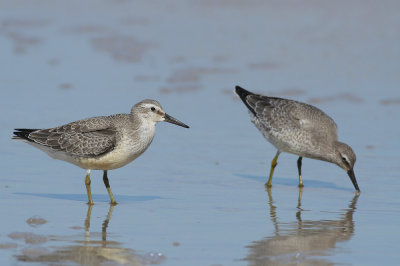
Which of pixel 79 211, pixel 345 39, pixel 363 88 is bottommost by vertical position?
pixel 79 211

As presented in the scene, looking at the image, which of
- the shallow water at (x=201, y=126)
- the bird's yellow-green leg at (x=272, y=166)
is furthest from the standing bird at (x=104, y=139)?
the bird's yellow-green leg at (x=272, y=166)

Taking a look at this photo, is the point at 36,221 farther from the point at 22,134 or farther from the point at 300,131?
the point at 300,131

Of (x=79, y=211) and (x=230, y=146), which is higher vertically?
(x=230, y=146)

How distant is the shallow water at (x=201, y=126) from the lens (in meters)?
9.36

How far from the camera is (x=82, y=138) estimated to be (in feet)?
38.5

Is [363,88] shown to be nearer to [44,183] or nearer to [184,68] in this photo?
[184,68]

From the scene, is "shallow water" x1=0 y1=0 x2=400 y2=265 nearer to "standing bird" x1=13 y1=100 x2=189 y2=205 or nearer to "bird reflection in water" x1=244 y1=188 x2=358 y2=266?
"bird reflection in water" x1=244 y1=188 x2=358 y2=266

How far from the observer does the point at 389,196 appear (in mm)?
11766

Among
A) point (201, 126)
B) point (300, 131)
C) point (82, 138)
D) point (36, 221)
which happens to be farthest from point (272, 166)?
point (36, 221)

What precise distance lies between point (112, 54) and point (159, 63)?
1.28 meters

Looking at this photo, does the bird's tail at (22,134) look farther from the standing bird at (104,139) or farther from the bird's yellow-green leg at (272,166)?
the bird's yellow-green leg at (272,166)

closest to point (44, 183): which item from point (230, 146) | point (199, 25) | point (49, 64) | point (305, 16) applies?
point (230, 146)

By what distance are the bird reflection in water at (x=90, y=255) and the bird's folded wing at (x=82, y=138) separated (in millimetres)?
2380

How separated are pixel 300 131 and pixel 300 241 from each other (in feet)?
13.6
